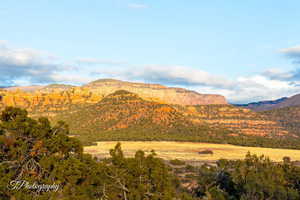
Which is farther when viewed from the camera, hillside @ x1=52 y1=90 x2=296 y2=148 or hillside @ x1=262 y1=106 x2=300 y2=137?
hillside @ x1=262 y1=106 x2=300 y2=137

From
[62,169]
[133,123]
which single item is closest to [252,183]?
[62,169]

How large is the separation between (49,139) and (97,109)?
410 feet

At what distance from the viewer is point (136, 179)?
33.4 feet

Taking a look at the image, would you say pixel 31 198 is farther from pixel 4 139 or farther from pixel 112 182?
pixel 112 182

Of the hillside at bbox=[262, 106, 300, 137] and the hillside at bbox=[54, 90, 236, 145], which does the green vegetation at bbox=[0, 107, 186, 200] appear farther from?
the hillside at bbox=[262, 106, 300, 137]

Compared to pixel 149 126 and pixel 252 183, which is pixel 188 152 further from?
pixel 252 183

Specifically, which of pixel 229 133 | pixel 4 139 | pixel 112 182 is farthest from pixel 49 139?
pixel 229 133

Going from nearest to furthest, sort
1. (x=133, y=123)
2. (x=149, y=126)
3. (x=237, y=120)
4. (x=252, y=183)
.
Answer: (x=252, y=183) → (x=149, y=126) → (x=133, y=123) → (x=237, y=120)

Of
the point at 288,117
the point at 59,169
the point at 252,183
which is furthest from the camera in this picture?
the point at 288,117

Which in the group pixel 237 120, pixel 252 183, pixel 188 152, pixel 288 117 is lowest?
pixel 188 152

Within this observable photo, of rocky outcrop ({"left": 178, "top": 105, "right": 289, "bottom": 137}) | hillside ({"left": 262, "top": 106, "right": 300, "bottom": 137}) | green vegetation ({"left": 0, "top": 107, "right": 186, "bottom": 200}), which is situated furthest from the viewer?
hillside ({"left": 262, "top": 106, "right": 300, "bottom": 137})

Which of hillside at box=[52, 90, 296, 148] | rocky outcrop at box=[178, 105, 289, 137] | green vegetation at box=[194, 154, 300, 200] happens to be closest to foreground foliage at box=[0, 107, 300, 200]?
green vegetation at box=[194, 154, 300, 200]

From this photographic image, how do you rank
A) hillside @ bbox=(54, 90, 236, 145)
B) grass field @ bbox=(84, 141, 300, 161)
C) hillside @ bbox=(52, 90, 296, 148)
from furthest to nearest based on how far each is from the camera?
1. hillside @ bbox=(54, 90, 236, 145)
2. hillside @ bbox=(52, 90, 296, 148)
3. grass field @ bbox=(84, 141, 300, 161)

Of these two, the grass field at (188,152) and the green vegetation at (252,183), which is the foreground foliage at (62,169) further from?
the grass field at (188,152)
